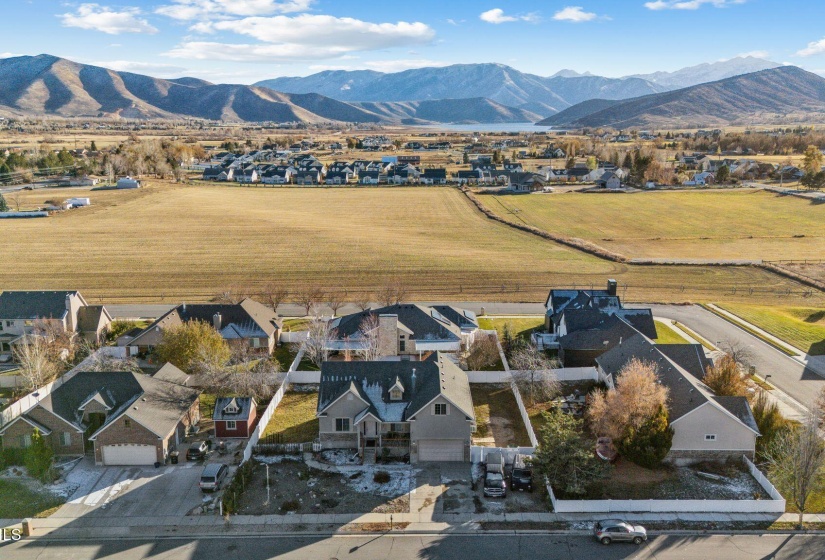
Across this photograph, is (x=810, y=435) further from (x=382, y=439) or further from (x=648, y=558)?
(x=382, y=439)

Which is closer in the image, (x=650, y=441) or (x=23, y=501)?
(x=23, y=501)

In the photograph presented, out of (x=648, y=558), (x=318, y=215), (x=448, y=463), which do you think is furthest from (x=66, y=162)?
(x=648, y=558)

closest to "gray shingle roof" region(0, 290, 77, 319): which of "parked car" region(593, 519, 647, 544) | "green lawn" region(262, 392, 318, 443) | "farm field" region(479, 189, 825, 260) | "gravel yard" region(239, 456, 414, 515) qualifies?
"green lawn" region(262, 392, 318, 443)

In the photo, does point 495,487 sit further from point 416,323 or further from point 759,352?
point 759,352

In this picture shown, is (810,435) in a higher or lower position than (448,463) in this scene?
higher

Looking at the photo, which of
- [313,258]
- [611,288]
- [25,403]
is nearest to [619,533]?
[611,288]

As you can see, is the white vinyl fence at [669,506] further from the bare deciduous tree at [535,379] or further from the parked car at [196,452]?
the parked car at [196,452]
